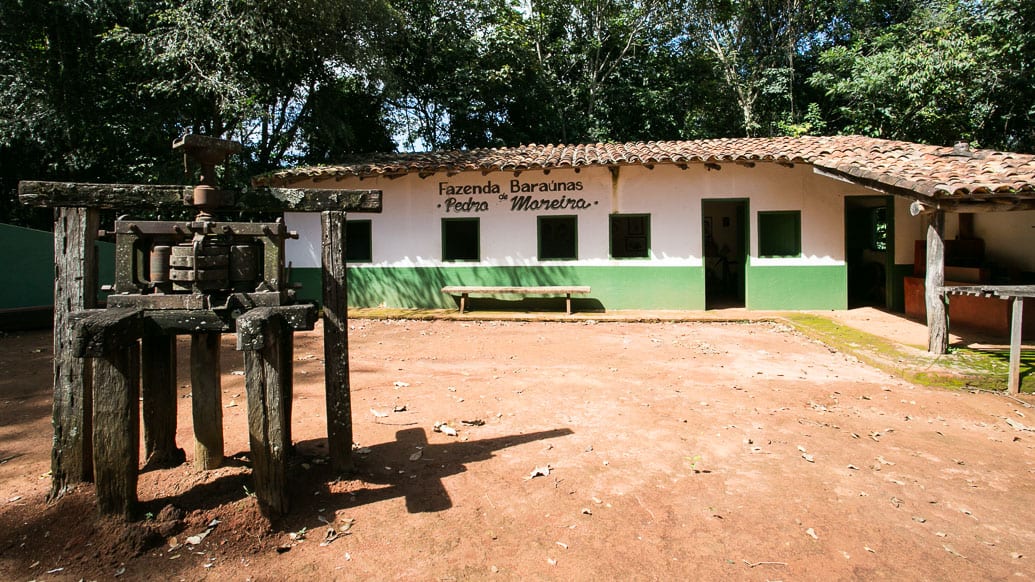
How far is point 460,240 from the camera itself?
12.5m

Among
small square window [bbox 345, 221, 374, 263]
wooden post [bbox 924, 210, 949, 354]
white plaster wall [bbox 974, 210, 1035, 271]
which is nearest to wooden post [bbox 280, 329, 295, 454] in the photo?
wooden post [bbox 924, 210, 949, 354]

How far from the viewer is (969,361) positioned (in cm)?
626

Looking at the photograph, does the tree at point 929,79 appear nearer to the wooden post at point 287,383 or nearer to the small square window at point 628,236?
the small square window at point 628,236

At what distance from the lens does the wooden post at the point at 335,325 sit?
→ 326cm

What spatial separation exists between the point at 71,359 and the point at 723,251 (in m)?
15.4

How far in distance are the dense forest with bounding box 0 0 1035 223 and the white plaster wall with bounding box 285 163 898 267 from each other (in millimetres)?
3172

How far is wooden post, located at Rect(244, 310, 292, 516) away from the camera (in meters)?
2.79

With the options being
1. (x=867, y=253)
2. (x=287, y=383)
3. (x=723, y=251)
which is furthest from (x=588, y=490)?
(x=723, y=251)

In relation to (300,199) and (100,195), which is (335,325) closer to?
(300,199)

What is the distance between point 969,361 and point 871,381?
134 cm

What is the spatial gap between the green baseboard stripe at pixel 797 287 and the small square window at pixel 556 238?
12.1 ft

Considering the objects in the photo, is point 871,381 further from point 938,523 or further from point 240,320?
point 240,320

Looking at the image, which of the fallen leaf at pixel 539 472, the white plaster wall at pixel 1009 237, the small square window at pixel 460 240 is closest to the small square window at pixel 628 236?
the small square window at pixel 460 240

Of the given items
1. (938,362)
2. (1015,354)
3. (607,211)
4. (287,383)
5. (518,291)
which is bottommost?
(938,362)
